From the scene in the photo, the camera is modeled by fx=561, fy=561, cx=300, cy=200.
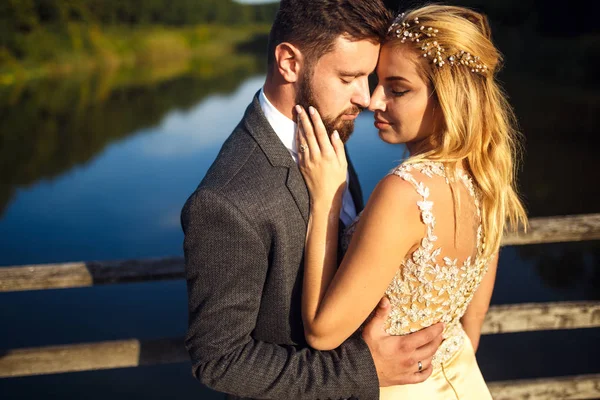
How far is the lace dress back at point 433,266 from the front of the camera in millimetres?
1795

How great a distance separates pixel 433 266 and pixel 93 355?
1720 millimetres

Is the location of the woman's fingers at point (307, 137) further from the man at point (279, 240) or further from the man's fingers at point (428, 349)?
the man's fingers at point (428, 349)

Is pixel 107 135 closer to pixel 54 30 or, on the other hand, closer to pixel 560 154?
pixel 560 154

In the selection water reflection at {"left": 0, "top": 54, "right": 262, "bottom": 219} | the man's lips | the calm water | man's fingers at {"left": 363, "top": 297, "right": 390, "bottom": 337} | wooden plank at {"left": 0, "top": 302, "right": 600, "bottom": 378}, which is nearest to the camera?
man's fingers at {"left": 363, "top": 297, "right": 390, "bottom": 337}

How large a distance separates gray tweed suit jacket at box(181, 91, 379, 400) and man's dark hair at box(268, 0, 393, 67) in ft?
0.90

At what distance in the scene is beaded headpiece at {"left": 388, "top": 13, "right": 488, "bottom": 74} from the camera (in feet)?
6.07

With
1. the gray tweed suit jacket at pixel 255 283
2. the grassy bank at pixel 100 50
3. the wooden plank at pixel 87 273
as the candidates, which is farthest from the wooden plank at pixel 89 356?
the grassy bank at pixel 100 50

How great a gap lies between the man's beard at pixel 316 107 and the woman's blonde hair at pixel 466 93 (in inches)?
10.5

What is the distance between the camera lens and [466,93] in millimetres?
1884

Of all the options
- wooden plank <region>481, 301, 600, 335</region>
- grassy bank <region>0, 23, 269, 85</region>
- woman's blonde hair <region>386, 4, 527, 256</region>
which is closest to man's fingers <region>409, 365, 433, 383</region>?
woman's blonde hair <region>386, 4, 527, 256</region>

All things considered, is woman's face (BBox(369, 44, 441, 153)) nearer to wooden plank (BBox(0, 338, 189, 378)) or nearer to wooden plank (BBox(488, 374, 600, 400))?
wooden plank (BBox(0, 338, 189, 378))

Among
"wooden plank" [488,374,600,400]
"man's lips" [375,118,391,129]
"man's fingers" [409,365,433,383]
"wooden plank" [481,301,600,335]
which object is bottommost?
"wooden plank" [488,374,600,400]

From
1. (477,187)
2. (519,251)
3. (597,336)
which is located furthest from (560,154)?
(477,187)

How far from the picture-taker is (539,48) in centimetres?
2553
